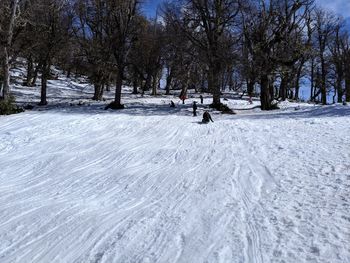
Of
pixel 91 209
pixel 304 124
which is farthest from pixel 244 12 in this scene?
pixel 91 209

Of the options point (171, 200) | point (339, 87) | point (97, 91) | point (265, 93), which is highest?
point (339, 87)

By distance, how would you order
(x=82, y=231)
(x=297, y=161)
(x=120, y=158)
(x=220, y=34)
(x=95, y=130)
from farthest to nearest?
(x=220, y=34)
(x=95, y=130)
(x=120, y=158)
(x=297, y=161)
(x=82, y=231)

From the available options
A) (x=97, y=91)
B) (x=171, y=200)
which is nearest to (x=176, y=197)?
(x=171, y=200)

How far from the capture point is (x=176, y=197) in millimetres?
7672

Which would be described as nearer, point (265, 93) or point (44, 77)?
point (265, 93)

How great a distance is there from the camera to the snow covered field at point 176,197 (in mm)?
5457

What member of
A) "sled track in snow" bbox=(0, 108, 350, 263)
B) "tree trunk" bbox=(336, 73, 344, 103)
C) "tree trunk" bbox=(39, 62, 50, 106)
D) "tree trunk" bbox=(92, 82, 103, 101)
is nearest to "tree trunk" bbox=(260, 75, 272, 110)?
"sled track in snow" bbox=(0, 108, 350, 263)

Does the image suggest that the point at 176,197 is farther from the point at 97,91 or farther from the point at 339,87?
the point at 339,87

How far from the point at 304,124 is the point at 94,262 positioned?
14011mm

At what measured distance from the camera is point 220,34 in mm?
26547

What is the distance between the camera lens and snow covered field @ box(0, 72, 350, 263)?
546cm

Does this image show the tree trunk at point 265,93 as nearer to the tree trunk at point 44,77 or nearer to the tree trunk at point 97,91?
the tree trunk at point 97,91

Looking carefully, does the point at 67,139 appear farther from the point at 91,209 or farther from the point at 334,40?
the point at 334,40

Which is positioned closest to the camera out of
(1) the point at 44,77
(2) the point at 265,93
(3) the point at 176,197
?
(3) the point at 176,197
